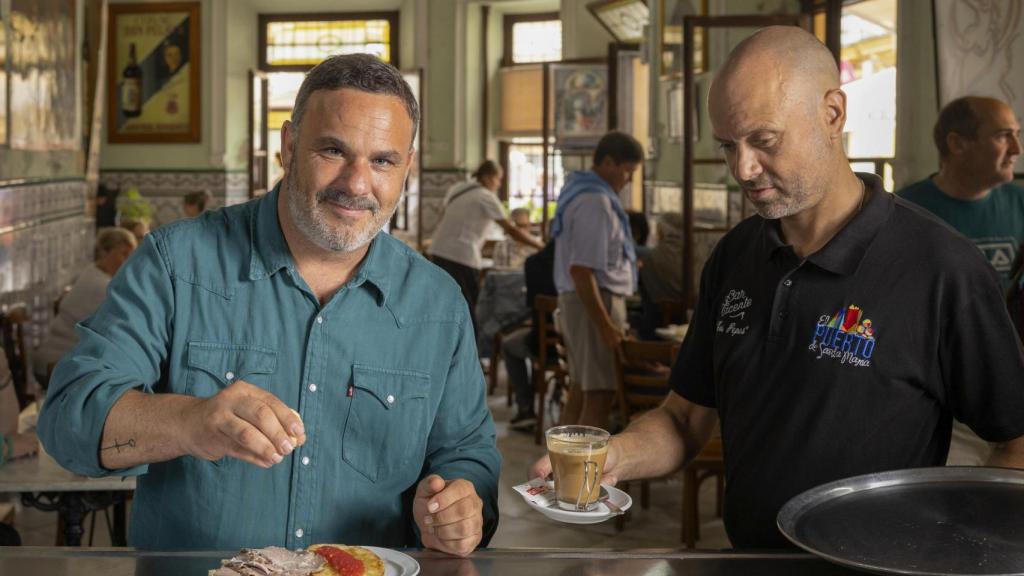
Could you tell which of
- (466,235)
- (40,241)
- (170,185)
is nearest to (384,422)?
(40,241)

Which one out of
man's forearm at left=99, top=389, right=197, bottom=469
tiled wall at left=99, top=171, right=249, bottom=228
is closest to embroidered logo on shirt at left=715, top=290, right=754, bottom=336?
man's forearm at left=99, top=389, right=197, bottom=469

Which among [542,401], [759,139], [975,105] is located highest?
[975,105]

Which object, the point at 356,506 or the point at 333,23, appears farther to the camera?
the point at 333,23

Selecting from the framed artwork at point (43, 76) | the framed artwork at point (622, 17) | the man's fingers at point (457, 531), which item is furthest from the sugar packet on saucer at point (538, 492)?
the framed artwork at point (622, 17)

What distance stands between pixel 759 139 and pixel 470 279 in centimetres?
743

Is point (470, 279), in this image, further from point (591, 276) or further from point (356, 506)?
point (356, 506)

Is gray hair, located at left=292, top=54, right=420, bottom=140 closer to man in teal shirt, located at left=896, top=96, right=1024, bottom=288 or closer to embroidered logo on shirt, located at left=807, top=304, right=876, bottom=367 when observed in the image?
embroidered logo on shirt, located at left=807, top=304, right=876, bottom=367

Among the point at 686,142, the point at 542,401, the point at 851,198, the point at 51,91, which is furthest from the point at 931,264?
the point at 51,91

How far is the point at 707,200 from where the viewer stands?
7.89 metres

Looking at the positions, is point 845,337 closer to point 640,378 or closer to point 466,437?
point 466,437

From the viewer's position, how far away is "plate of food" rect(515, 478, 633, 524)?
180cm

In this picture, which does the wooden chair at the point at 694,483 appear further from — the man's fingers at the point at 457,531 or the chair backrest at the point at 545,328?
the man's fingers at the point at 457,531

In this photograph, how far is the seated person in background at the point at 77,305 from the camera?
5594mm

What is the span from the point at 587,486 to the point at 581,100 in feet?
31.0
